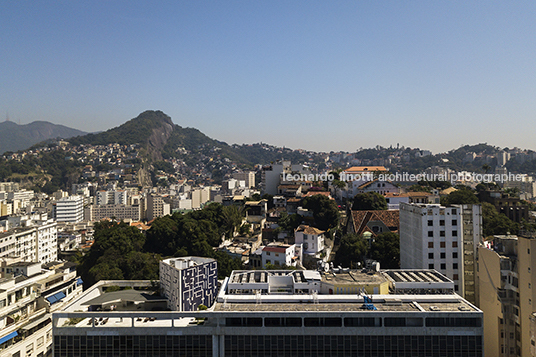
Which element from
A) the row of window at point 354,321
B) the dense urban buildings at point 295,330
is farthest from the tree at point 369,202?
the row of window at point 354,321

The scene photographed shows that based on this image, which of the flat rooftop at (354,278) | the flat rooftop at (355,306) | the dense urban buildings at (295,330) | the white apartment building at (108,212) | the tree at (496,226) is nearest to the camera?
the dense urban buildings at (295,330)

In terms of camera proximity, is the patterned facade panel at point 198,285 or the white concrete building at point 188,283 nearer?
the white concrete building at point 188,283

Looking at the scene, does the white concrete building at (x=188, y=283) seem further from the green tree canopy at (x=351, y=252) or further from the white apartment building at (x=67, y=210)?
the white apartment building at (x=67, y=210)

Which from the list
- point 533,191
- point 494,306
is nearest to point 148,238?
point 494,306

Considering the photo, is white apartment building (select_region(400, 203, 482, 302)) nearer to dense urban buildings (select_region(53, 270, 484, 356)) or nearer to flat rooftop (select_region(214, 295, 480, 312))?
flat rooftop (select_region(214, 295, 480, 312))

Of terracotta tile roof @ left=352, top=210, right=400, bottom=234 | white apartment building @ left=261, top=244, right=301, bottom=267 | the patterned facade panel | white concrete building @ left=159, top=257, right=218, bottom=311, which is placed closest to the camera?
white concrete building @ left=159, top=257, right=218, bottom=311

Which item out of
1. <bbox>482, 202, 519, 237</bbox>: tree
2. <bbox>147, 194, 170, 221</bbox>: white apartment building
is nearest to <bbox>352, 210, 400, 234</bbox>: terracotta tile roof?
<bbox>482, 202, 519, 237</bbox>: tree
